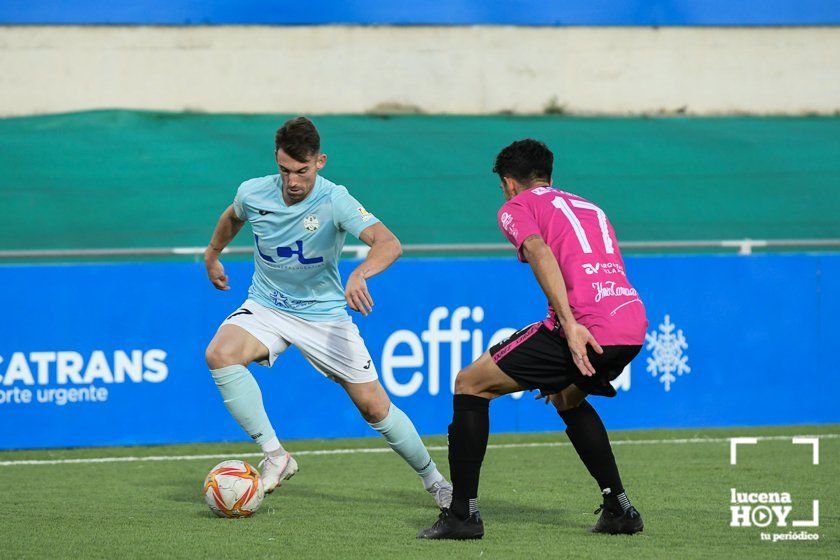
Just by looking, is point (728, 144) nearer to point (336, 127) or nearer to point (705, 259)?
point (336, 127)

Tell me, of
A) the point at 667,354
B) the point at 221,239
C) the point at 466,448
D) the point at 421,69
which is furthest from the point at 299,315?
the point at 421,69

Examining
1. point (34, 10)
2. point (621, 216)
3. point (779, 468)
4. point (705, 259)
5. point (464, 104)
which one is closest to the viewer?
point (779, 468)

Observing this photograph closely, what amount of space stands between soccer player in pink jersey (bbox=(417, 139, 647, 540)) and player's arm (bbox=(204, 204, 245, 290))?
166 cm

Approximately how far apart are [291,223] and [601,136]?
11298 millimetres

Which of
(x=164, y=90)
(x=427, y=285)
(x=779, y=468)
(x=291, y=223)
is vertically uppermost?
(x=164, y=90)

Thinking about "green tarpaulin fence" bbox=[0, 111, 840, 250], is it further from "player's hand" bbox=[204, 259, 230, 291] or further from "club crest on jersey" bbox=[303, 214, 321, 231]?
"club crest on jersey" bbox=[303, 214, 321, 231]

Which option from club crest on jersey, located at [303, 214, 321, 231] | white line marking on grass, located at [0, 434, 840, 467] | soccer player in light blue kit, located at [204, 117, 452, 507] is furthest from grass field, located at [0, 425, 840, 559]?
club crest on jersey, located at [303, 214, 321, 231]

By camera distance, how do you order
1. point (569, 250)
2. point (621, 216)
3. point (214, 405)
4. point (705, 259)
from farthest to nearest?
point (621, 216), point (705, 259), point (214, 405), point (569, 250)

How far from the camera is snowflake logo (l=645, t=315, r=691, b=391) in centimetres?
1014

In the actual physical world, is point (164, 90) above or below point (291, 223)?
above

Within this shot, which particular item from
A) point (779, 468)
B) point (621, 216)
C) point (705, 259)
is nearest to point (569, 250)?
point (779, 468)

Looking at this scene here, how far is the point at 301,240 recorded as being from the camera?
6609 millimetres

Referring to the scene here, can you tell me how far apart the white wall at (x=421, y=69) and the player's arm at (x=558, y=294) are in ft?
40.0

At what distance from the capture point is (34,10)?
16594mm
